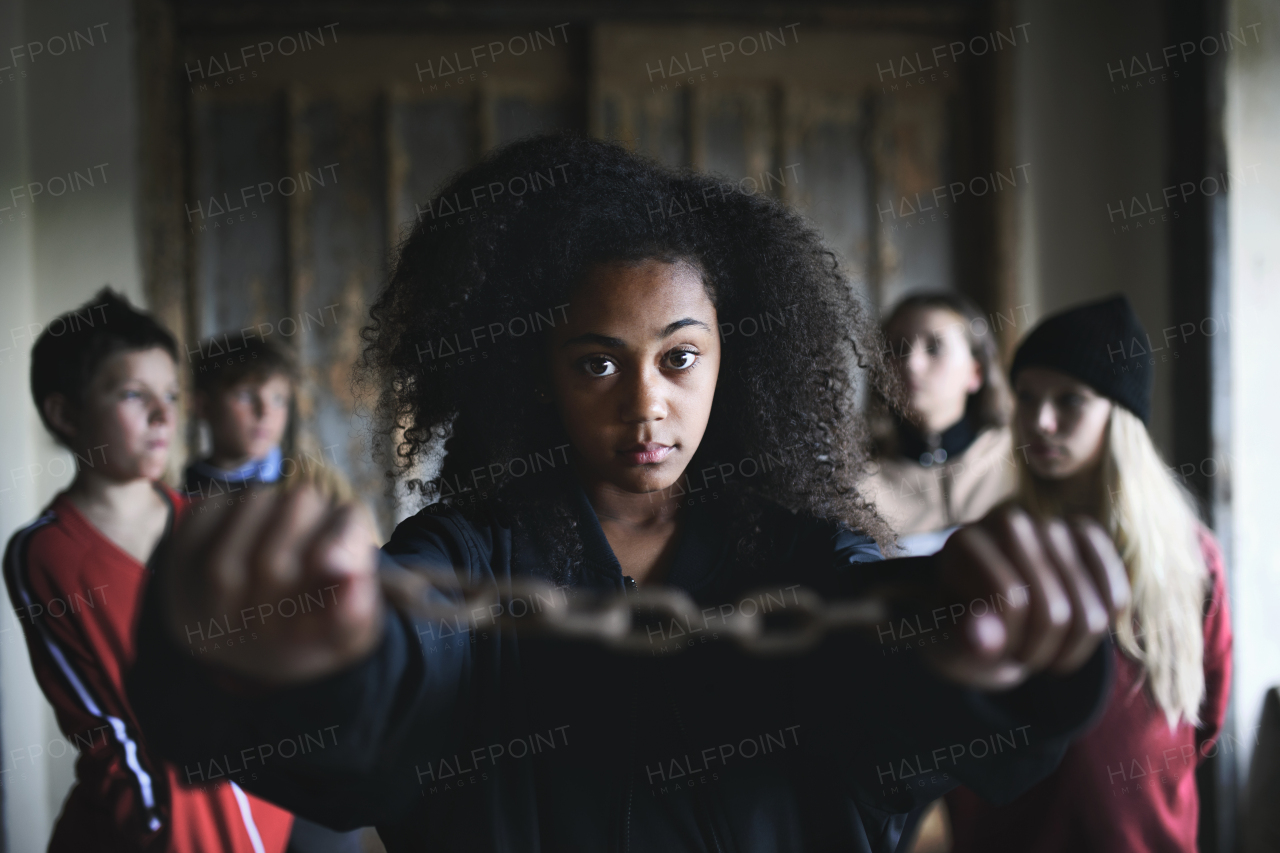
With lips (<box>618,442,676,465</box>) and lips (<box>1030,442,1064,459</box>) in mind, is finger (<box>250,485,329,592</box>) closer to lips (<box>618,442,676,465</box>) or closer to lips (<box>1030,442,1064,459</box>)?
lips (<box>618,442,676,465</box>)

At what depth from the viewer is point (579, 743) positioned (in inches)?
26.6

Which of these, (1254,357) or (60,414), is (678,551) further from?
(1254,357)

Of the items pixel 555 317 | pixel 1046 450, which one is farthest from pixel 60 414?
pixel 1046 450

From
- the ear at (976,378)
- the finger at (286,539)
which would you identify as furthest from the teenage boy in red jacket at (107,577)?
the ear at (976,378)

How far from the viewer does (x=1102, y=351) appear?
1.25m

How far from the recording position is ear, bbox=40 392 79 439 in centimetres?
127

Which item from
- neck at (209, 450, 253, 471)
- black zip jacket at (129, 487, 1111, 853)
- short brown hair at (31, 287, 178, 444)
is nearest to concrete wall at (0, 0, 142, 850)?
neck at (209, 450, 253, 471)

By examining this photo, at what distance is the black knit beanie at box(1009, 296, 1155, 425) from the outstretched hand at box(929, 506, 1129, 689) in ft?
2.96

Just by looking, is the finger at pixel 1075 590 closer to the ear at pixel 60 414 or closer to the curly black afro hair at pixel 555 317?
the curly black afro hair at pixel 555 317

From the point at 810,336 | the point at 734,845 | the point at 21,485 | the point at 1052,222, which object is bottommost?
the point at 734,845

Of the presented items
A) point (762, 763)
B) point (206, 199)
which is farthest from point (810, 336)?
point (206, 199)

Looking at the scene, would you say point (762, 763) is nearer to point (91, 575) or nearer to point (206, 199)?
point (91, 575)

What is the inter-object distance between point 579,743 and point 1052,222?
2.30 meters

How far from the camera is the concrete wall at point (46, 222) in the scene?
1828 millimetres
